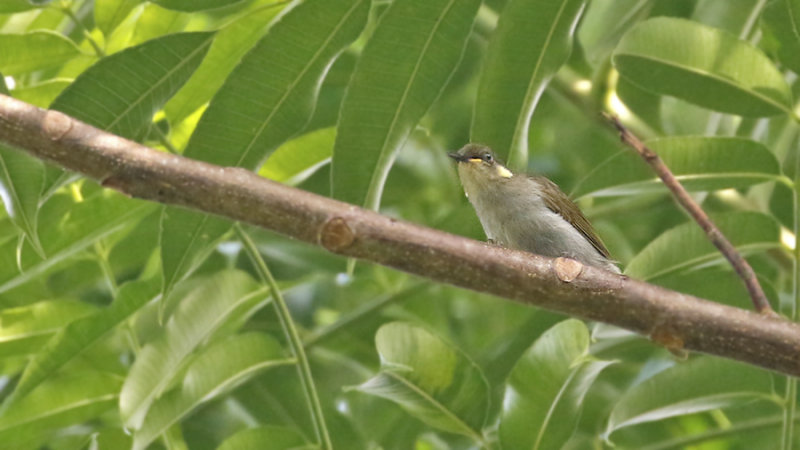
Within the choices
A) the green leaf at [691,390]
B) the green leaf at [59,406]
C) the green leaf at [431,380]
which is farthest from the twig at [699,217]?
the green leaf at [59,406]

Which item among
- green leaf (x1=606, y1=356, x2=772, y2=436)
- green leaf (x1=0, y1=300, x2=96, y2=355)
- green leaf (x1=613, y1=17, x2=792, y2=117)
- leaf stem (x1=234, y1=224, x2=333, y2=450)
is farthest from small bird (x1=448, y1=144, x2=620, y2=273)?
green leaf (x1=0, y1=300, x2=96, y2=355)

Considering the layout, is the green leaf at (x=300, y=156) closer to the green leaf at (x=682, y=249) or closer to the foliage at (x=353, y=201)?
the foliage at (x=353, y=201)

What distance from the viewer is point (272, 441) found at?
10.4 ft

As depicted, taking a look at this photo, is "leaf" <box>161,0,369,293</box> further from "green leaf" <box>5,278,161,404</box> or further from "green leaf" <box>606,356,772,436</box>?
"green leaf" <box>606,356,772,436</box>

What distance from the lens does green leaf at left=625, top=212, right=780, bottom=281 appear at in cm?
326

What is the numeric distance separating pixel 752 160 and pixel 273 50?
1.40 m

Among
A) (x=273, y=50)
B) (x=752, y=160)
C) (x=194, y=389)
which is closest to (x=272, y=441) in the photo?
(x=194, y=389)

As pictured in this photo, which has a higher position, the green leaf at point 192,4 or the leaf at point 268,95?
the green leaf at point 192,4

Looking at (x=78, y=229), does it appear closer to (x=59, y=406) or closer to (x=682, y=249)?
(x=59, y=406)

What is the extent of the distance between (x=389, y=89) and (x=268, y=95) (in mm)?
316

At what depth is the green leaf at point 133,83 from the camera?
2793 mm

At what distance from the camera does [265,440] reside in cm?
318

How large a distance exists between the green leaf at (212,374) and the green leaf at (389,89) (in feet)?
2.44

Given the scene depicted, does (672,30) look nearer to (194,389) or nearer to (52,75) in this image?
(194,389)
